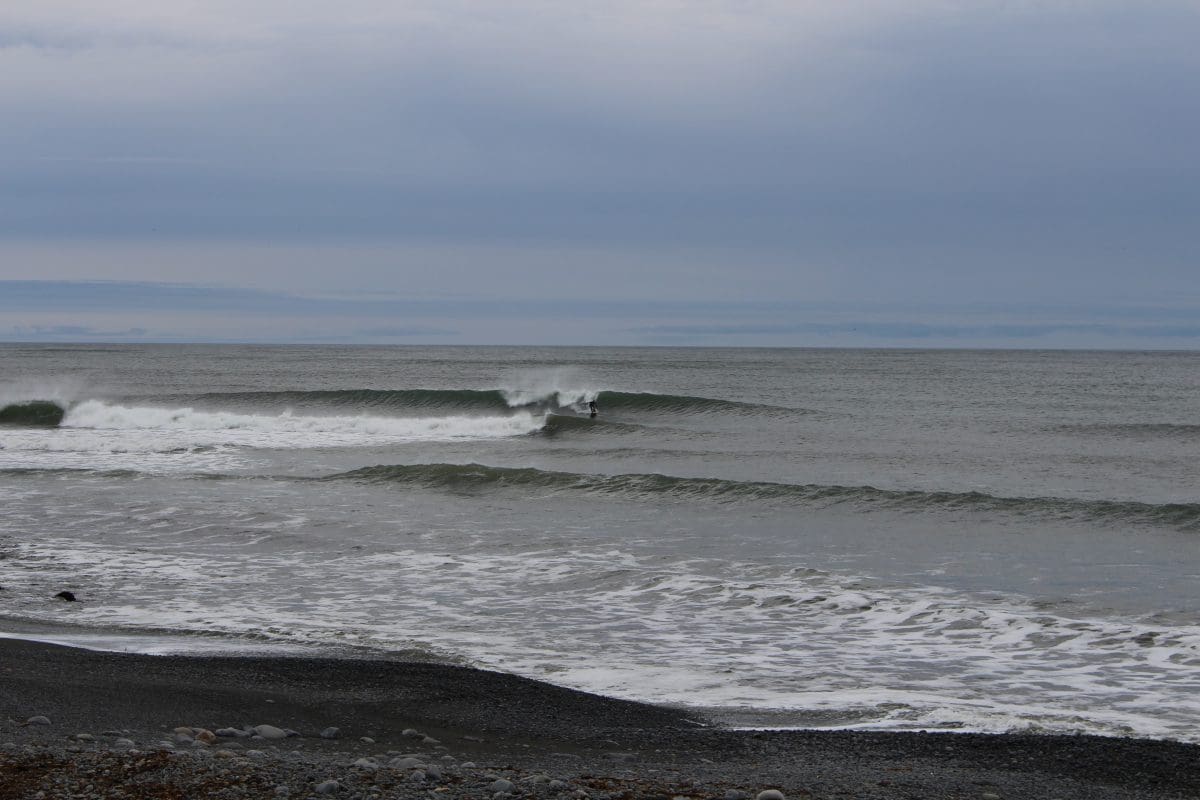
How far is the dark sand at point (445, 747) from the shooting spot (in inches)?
190

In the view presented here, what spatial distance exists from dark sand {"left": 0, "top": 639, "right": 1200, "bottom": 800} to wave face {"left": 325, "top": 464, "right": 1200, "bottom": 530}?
994 centimetres

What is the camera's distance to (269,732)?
5922mm

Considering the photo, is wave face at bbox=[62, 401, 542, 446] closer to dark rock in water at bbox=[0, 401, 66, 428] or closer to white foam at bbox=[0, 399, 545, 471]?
white foam at bbox=[0, 399, 545, 471]

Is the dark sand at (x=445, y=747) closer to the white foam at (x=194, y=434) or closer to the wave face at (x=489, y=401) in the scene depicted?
the white foam at (x=194, y=434)

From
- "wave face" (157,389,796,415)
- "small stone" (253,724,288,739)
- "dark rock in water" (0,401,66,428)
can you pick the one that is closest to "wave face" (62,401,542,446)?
"dark rock in water" (0,401,66,428)

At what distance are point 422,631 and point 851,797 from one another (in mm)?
4831

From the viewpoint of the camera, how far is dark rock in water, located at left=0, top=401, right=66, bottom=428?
34.4m

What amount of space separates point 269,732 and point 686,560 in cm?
688

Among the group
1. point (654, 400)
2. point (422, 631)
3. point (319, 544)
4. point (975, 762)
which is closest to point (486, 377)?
point (654, 400)

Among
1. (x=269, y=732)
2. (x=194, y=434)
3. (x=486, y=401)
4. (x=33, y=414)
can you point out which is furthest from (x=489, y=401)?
(x=269, y=732)

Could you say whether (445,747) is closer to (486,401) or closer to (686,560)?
(686,560)

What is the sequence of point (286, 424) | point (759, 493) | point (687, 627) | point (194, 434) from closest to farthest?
point (687, 627), point (759, 493), point (194, 434), point (286, 424)

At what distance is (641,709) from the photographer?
679 cm

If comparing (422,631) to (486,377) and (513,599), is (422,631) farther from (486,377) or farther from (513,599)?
(486,377)
